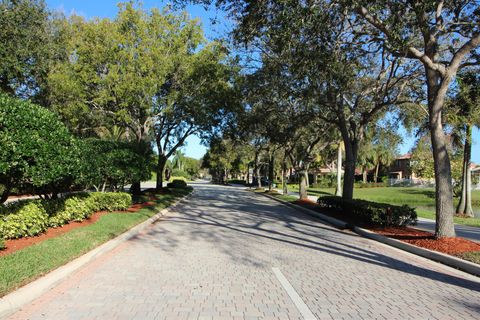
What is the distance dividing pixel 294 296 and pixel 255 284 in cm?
83

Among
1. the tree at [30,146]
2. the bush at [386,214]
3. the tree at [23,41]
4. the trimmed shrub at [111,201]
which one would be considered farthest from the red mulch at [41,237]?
the tree at [23,41]

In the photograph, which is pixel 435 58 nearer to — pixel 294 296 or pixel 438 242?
pixel 438 242

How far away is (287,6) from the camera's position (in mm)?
8945

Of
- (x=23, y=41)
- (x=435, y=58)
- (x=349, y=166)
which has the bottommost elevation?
(x=349, y=166)

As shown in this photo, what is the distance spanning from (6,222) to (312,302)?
6.49 meters

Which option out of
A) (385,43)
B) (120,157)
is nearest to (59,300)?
(385,43)

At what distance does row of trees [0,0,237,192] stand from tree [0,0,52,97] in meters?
0.05

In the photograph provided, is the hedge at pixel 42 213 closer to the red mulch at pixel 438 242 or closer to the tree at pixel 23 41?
the red mulch at pixel 438 242

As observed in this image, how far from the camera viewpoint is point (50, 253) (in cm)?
753

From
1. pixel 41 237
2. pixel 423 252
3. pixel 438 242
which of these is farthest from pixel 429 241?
pixel 41 237

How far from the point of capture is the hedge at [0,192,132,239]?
8.45 meters

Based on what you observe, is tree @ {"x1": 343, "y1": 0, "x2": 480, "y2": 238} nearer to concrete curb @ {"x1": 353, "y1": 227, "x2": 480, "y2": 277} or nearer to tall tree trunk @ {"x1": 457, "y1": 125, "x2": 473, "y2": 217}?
concrete curb @ {"x1": 353, "y1": 227, "x2": 480, "y2": 277}

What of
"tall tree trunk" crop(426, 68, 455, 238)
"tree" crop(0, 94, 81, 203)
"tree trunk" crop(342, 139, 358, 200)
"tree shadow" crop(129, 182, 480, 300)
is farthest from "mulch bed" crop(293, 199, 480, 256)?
"tree" crop(0, 94, 81, 203)

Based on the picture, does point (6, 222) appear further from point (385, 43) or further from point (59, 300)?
point (385, 43)
